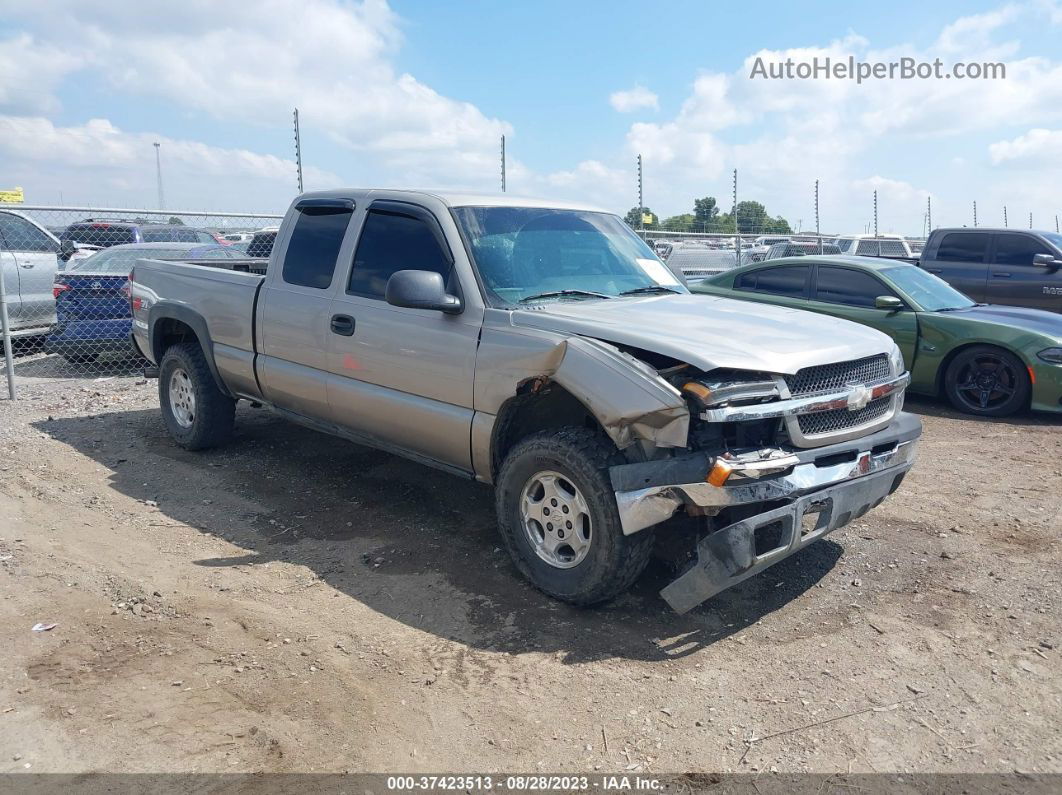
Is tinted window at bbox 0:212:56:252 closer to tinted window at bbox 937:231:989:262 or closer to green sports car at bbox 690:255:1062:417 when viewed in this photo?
green sports car at bbox 690:255:1062:417

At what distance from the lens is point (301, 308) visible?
549 cm

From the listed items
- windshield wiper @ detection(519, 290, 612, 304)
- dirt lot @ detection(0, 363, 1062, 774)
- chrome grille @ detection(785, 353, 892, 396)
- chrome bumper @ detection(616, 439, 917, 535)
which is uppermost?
windshield wiper @ detection(519, 290, 612, 304)

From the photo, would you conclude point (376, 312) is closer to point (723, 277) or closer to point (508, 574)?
point (508, 574)

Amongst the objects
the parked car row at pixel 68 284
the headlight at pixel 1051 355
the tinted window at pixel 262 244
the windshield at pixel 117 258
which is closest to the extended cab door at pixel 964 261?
the headlight at pixel 1051 355

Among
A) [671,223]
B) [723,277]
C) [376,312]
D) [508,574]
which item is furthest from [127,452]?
[671,223]

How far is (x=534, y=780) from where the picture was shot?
291 cm

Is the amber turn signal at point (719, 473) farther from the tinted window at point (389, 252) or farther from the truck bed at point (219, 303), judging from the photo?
the truck bed at point (219, 303)

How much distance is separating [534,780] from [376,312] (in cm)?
292

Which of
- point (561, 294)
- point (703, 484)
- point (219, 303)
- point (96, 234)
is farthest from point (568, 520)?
point (96, 234)

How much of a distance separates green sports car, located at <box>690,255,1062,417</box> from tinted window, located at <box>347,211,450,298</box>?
4.02 meters

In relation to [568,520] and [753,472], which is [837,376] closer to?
[753,472]

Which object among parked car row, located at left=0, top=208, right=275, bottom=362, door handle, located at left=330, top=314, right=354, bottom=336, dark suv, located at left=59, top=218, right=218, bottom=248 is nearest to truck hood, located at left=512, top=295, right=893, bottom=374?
door handle, located at left=330, top=314, right=354, bottom=336

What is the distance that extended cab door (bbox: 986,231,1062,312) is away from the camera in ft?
38.7

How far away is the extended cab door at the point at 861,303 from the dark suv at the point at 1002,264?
407 centimetres
